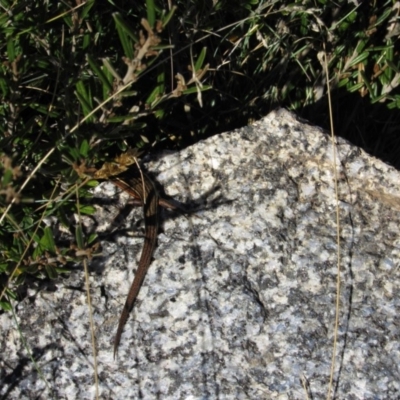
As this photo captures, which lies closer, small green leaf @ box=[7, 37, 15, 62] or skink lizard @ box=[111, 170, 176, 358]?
small green leaf @ box=[7, 37, 15, 62]

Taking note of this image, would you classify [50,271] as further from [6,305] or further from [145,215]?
[145,215]

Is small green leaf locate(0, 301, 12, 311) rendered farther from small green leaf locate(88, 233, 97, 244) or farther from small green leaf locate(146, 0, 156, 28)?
small green leaf locate(146, 0, 156, 28)

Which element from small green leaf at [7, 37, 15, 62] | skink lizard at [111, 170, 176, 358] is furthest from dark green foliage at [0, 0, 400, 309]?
skink lizard at [111, 170, 176, 358]

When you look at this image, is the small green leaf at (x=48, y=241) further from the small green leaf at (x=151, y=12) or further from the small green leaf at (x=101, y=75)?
the small green leaf at (x=151, y=12)

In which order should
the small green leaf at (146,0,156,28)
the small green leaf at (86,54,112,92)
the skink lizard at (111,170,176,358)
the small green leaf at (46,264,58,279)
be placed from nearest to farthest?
the small green leaf at (146,0,156,28)
the small green leaf at (86,54,112,92)
the small green leaf at (46,264,58,279)
the skink lizard at (111,170,176,358)

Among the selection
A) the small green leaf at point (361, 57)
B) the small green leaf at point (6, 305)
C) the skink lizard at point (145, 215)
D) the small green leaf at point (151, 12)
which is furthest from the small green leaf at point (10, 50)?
the small green leaf at point (361, 57)

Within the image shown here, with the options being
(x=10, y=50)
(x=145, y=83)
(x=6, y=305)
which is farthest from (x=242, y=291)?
(x=10, y=50)

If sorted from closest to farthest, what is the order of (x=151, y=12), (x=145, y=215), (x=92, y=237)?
(x=151, y=12), (x=92, y=237), (x=145, y=215)

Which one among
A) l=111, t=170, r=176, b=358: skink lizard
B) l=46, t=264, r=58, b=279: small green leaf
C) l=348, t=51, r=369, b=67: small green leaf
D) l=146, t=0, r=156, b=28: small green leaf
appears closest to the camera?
l=146, t=0, r=156, b=28: small green leaf

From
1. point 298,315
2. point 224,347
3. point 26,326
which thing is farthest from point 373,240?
point 26,326
